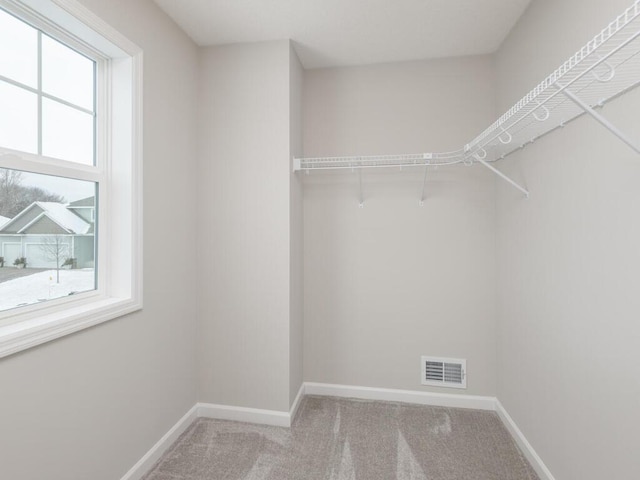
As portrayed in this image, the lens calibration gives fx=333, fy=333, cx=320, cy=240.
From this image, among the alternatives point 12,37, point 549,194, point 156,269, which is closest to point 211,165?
point 156,269

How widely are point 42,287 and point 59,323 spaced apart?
0.78ft

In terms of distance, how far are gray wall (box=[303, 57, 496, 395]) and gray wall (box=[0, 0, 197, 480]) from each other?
0.90 m

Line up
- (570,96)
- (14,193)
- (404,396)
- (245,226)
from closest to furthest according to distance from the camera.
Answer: (570,96) → (14,193) → (245,226) → (404,396)

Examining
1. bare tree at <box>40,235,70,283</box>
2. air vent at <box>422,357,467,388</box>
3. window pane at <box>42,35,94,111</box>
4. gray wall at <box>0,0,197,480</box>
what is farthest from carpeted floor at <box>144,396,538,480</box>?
window pane at <box>42,35,94,111</box>

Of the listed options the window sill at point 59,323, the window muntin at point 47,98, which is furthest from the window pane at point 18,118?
the window sill at point 59,323

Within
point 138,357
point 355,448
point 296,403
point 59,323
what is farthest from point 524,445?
point 59,323

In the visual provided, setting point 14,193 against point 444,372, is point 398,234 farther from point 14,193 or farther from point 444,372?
point 14,193

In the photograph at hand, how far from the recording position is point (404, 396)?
2.46 metres

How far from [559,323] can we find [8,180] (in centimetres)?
242

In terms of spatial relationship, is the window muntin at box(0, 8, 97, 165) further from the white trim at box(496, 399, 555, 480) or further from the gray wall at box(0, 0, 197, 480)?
the white trim at box(496, 399, 555, 480)

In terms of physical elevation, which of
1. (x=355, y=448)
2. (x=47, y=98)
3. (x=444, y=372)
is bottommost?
(x=355, y=448)

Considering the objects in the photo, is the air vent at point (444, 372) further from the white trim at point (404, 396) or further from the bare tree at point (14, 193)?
the bare tree at point (14, 193)

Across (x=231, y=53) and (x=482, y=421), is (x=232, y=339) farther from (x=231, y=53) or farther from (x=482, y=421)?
(x=231, y=53)

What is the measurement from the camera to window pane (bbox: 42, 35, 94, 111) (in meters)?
1.43
